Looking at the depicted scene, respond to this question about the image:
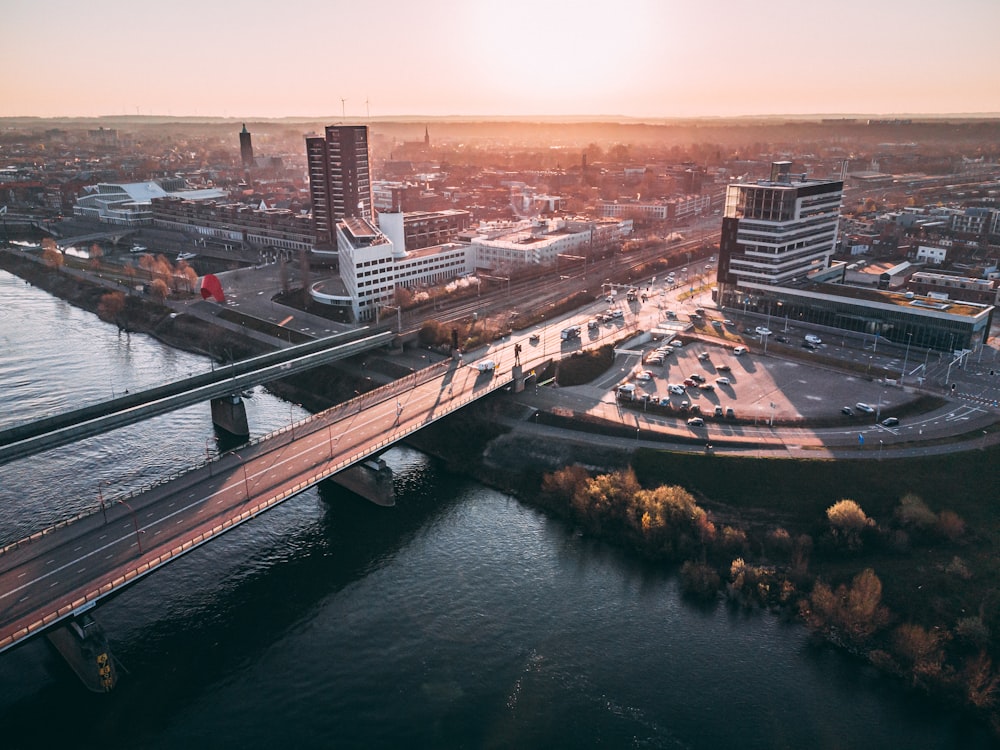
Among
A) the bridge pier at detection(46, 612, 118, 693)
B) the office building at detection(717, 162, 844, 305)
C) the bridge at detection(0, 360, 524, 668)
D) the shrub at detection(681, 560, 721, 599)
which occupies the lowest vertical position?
the shrub at detection(681, 560, 721, 599)

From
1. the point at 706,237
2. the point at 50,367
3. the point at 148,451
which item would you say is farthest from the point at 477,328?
the point at 706,237

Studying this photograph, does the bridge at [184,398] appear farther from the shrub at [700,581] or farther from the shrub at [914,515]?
the shrub at [914,515]

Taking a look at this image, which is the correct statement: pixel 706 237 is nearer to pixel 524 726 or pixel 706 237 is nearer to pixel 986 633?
pixel 986 633

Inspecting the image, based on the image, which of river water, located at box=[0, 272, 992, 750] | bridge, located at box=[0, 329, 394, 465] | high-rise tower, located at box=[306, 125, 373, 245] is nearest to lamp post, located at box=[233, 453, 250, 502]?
river water, located at box=[0, 272, 992, 750]

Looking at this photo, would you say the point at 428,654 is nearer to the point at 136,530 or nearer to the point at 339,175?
the point at 136,530

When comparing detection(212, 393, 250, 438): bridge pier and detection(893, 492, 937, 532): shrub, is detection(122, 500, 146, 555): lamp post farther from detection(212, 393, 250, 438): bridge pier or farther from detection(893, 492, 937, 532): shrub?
detection(893, 492, 937, 532): shrub
